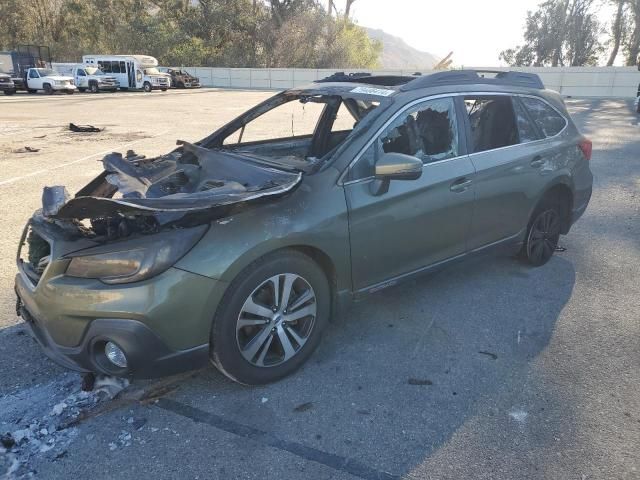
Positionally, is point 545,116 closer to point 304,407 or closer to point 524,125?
point 524,125

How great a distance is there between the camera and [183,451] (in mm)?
2463

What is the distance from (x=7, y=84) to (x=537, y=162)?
106 feet

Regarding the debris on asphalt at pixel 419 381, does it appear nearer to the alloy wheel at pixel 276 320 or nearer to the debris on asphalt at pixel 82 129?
the alloy wheel at pixel 276 320

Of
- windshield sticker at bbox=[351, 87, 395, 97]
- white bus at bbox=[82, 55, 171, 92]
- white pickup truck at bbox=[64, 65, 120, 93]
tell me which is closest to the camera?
windshield sticker at bbox=[351, 87, 395, 97]

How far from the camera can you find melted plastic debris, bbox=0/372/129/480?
2.41m

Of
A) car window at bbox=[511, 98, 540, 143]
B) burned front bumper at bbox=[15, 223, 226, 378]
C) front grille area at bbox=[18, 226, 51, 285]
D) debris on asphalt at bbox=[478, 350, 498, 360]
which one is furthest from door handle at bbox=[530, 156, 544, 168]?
front grille area at bbox=[18, 226, 51, 285]

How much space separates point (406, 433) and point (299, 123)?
3.15 meters

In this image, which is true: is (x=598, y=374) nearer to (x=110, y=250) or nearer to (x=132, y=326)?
(x=132, y=326)

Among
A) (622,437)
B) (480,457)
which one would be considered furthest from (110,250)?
(622,437)

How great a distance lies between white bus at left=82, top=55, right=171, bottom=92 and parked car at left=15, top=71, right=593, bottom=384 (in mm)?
32901

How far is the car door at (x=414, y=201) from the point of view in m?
3.19

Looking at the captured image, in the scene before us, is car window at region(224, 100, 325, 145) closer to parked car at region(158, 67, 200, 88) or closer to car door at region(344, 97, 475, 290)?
car door at region(344, 97, 475, 290)

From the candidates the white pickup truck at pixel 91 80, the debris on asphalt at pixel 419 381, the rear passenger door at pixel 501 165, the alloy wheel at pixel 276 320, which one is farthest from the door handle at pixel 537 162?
the white pickup truck at pixel 91 80

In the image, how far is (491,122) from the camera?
411 cm
